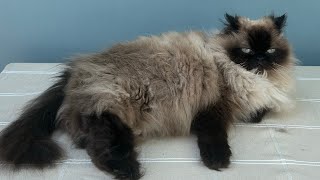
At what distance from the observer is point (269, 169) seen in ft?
3.53

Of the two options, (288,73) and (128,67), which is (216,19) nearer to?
(288,73)

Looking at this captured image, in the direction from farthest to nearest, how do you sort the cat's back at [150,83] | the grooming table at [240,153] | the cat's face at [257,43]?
the cat's face at [257,43], the cat's back at [150,83], the grooming table at [240,153]

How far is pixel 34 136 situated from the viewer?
3.68 ft

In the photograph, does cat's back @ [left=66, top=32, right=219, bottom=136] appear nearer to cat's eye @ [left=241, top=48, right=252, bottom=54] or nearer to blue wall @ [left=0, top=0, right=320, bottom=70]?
cat's eye @ [left=241, top=48, right=252, bottom=54]

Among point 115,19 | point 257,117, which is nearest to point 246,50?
point 257,117

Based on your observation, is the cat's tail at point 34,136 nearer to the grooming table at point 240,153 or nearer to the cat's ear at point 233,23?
the grooming table at point 240,153

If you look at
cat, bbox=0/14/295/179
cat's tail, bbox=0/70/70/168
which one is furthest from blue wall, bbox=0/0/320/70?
cat's tail, bbox=0/70/70/168

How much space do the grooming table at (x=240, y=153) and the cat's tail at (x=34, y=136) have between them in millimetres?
30

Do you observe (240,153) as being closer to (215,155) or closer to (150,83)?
(215,155)

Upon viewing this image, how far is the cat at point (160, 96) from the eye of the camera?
109 centimetres

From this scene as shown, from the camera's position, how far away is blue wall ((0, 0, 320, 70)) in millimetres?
1753

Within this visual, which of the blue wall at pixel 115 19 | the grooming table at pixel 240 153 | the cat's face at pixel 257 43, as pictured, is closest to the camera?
the grooming table at pixel 240 153

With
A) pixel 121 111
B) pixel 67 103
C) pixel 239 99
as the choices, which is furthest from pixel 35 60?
pixel 239 99

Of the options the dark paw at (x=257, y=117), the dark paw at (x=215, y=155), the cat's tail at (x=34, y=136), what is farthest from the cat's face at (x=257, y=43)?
the cat's tail at (x=34, y=136)
